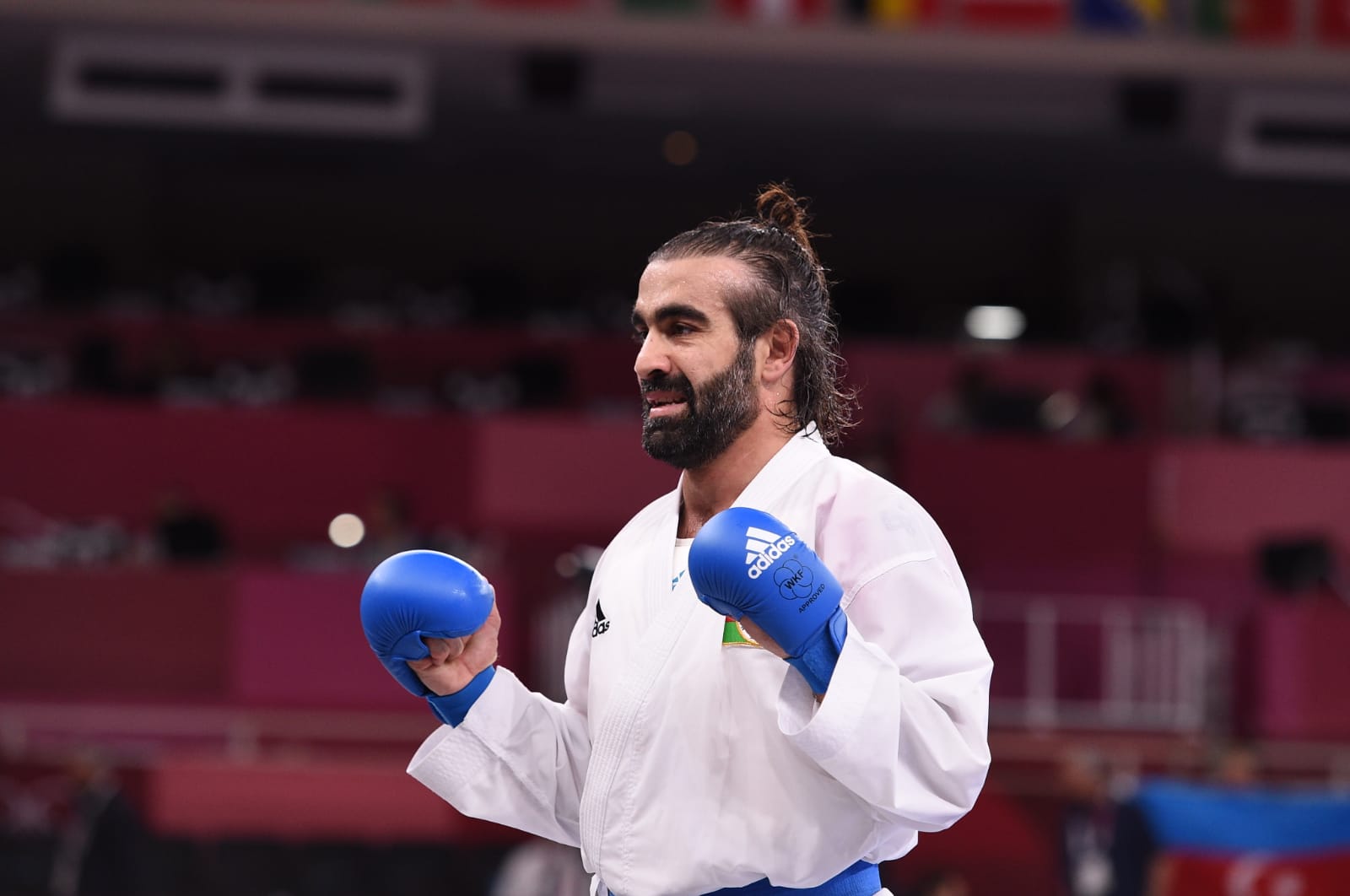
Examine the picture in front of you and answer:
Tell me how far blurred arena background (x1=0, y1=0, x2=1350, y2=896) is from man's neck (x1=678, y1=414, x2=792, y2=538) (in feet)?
16.4

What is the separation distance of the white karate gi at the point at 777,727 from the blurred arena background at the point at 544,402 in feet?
16.3

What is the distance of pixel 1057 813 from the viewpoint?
341 inches

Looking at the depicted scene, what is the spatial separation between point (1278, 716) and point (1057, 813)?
4.88ft

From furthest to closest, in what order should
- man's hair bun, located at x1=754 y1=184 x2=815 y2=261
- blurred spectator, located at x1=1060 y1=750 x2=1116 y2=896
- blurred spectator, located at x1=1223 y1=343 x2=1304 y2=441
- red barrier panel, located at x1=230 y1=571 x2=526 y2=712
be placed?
1. blurred spectator, located at x1=1223 y1=343 x2=1304 y2=441
2. red barrier panel, located at x1=230 y1=571 x2=526 y2=712
3. blurred spectator, located at x1=1060 y1=750 x2=1116 y2=896
4. man's hair bun, located at x1=754 y1=184 x2=815 y2=261

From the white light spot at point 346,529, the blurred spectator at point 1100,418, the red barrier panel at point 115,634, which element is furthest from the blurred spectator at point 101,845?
the blurred spectator at point 1100,418

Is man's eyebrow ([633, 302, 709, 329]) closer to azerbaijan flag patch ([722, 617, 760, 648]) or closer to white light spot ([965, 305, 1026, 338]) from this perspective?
azerbaijan flag patch ([722, 617, 760, 648])

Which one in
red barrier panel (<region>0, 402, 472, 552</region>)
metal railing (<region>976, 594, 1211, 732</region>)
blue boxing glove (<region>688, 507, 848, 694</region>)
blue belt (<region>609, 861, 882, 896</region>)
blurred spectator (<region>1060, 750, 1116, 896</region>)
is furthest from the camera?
red barrier panel (<region>0, 402, 472, 552</region>)

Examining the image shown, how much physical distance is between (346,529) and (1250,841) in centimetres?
561

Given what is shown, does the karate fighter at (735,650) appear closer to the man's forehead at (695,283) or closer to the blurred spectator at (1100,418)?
the man's forehead at (695,283)

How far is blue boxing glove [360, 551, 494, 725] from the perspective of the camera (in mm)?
2344

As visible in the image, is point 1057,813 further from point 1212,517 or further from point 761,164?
point 761,164

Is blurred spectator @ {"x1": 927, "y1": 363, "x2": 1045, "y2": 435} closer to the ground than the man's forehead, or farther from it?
closer to the ground

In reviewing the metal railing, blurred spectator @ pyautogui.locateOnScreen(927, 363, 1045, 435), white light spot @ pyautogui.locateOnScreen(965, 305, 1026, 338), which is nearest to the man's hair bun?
the metal railing

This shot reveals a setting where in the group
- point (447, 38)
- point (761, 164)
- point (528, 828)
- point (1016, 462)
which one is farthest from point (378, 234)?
point (528, 828)
